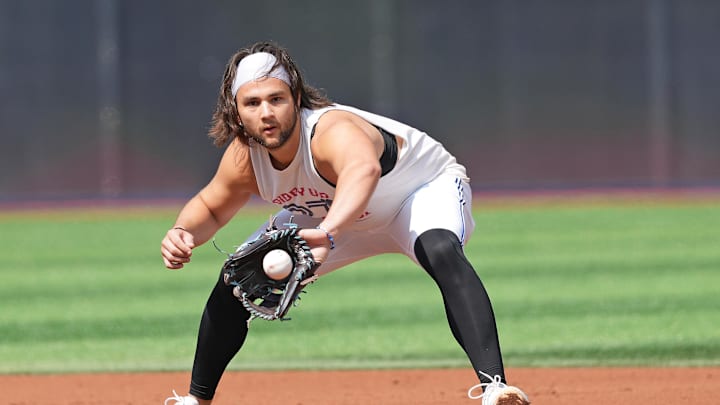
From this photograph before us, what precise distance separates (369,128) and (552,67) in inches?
463

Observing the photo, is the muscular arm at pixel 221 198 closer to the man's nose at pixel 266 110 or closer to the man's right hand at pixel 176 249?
the man's right hand at pixel 176 249

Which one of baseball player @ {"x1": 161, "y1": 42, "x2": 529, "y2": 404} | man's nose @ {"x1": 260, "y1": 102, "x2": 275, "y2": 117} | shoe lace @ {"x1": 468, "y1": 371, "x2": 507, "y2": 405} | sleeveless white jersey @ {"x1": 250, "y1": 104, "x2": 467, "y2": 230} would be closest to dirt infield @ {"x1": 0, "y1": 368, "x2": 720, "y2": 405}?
baseball player @ {"x1": 161, "y1": 42, "x2": 529, "y2": 404}

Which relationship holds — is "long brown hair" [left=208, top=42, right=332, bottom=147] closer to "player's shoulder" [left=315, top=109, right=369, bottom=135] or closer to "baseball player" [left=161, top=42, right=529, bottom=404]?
"baseball player" [left=161, top=42, right=529, bottom=404]

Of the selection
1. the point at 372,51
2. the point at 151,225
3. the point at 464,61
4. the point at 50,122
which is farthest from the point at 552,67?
the point at 50,122

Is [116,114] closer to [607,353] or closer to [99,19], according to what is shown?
[99,19]

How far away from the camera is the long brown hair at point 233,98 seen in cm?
392

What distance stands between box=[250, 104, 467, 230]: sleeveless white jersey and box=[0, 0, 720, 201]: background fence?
11.2 m

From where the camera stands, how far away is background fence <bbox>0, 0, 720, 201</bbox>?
49.8 ft

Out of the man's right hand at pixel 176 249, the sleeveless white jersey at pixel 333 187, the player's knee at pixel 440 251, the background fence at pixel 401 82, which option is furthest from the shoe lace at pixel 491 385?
the background fence at pixel 401 82

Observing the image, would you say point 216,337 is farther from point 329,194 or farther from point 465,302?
point 465,302

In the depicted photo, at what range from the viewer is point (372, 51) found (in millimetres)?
15602

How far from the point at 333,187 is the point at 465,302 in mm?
621

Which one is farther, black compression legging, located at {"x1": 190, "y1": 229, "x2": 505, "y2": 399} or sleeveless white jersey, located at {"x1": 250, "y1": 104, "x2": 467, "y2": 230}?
sleeveless white jersey, located at {"x1": 250, "y1": 104, "x2": 467, "y2": 230}

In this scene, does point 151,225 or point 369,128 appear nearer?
point 369,128
